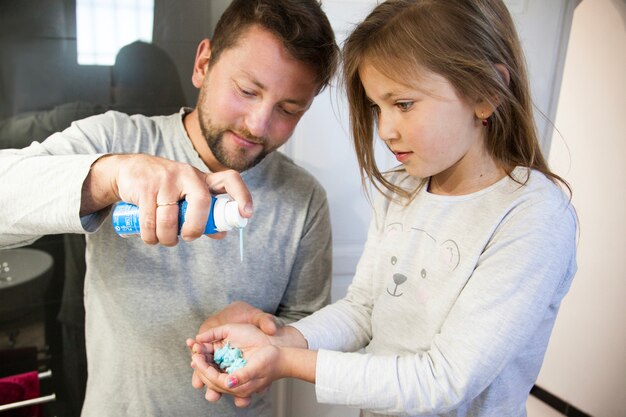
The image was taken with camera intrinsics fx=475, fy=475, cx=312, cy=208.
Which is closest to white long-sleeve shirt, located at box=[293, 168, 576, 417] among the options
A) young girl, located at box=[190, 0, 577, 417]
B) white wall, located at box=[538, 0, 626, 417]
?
young girl, located at box=[190, 0, 577, 417]

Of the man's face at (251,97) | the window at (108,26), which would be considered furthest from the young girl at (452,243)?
the window at (108,26)

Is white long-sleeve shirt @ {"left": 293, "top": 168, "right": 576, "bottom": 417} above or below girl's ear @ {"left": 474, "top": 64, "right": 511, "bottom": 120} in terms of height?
below

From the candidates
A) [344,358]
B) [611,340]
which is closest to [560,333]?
[611,340]

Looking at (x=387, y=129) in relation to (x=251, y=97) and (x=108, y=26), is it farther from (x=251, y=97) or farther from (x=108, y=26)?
(x=108, y=26)

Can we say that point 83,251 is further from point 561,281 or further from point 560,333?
point 560,333

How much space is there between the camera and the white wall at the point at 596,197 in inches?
56.6

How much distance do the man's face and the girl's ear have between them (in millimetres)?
363

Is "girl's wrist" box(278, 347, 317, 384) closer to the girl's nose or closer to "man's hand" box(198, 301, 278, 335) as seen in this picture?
"man's hand" box(198, 301, 278, 335)

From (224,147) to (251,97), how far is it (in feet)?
0.40

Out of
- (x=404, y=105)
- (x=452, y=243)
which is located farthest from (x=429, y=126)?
(x=452, y=243)

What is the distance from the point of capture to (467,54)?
0.74m

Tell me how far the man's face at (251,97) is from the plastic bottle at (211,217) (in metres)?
0.33

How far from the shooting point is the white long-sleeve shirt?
70 centimetres

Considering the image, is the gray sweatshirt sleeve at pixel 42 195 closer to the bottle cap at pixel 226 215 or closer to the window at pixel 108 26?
the bottle cap at pixel 226 215
